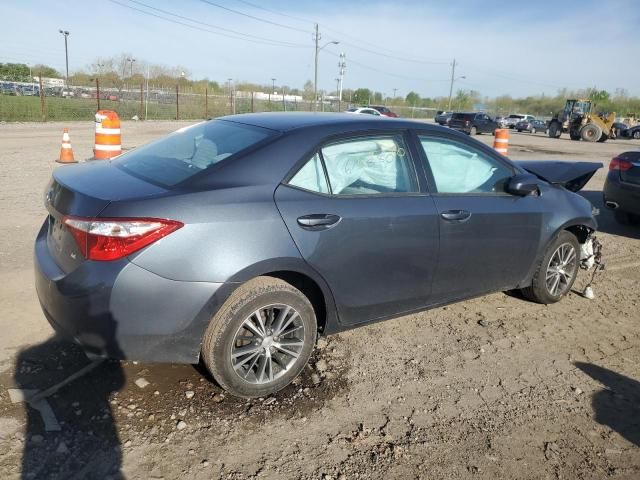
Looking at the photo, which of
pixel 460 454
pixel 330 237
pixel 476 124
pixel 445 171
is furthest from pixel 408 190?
pixel 476 124

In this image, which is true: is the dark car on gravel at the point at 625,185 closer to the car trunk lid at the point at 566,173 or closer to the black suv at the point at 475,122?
the car trunk lid at the point at 566,173

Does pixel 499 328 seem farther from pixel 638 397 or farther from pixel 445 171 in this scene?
pixel 445 171

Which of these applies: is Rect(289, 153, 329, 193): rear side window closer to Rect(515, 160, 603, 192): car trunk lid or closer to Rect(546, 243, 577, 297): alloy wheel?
Rect(546, 243, 577, 297): alloy wheel

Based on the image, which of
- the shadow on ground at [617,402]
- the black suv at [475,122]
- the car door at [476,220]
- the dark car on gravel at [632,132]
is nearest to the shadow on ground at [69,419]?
the car door at [476,220]

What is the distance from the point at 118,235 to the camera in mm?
2539

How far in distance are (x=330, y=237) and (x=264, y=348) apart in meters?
0.74

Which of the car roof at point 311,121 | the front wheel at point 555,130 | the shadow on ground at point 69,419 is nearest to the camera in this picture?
the shadow on ground at point 69,419

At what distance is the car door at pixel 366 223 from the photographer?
2.99m

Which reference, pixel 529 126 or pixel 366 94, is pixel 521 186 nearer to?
pixel 529 126

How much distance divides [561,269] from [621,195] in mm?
3518

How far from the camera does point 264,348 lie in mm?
3000

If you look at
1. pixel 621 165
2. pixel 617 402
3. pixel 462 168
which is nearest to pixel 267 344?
pixel 462 168

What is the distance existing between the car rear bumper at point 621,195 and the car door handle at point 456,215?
476cm

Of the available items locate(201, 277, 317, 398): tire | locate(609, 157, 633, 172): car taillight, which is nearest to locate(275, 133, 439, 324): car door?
locate(201, 277, 317, 398): tire
